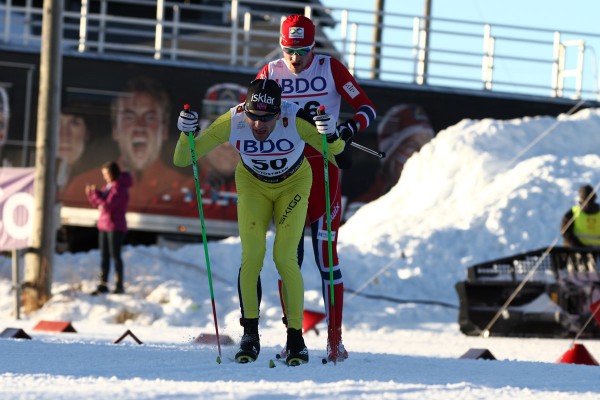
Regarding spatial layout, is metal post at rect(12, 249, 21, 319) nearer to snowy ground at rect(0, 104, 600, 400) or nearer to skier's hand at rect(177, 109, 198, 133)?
snowy ground at rect(0, 104, 600, 400)

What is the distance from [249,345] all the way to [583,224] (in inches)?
336

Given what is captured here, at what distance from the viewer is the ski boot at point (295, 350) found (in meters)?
7.74

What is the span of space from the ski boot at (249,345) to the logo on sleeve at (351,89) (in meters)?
1.75

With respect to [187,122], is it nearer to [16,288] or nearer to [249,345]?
[249,345]

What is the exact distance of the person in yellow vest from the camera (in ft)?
50.6

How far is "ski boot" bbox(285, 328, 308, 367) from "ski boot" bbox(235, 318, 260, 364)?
19 centimetres

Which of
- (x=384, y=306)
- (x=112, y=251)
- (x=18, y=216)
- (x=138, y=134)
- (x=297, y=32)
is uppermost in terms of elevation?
(x=297, y=32)

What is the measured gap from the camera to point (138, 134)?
22.3 m

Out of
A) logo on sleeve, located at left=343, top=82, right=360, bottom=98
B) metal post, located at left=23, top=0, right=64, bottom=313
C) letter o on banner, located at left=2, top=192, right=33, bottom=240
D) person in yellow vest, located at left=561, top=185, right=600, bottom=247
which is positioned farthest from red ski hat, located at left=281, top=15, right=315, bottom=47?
metal post, located at left=23, top=0, right=64, bottom=313

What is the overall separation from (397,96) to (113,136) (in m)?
4.95

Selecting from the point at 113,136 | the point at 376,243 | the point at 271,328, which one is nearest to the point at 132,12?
the point at 113,136

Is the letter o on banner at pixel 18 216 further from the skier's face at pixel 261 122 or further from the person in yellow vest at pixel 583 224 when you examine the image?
the skier's face at pixel 261 122

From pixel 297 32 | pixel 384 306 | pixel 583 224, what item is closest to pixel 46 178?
pixel 384 306

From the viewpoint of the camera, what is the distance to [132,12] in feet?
102
